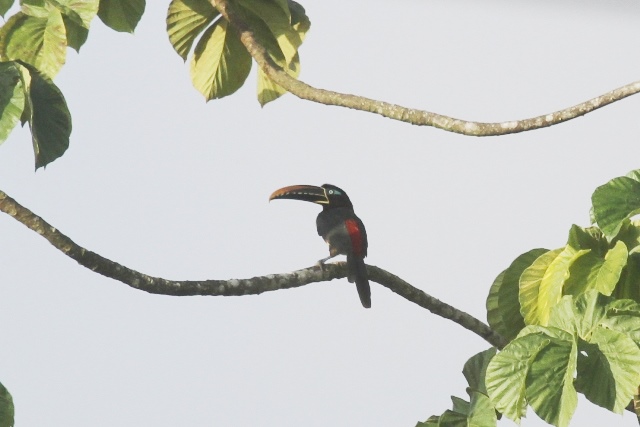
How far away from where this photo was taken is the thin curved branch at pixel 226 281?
12.9 feet

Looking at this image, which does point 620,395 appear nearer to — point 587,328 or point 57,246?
point 587,328

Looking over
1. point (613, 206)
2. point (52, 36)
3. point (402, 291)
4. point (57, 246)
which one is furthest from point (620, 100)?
point (52, 36)

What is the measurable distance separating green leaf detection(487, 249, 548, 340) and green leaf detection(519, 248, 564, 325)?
0.10 m

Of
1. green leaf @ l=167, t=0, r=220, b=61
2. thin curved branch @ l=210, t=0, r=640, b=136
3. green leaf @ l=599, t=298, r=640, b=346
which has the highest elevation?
green leaf @ l=167, t=0, r=220, b=61

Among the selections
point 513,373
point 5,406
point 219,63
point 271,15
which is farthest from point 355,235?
point 5,406

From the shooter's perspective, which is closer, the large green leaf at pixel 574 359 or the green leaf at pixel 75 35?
the large green leaf at pixel 574 359

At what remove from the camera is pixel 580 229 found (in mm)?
4793

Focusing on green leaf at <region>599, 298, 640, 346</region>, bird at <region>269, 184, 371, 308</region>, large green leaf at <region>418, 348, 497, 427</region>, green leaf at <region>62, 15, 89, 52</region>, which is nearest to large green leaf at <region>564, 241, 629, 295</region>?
green leaf at <region>599, 298, 640, 346</region>

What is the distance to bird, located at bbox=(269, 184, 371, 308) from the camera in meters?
6.31

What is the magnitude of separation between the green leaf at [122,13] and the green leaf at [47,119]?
1278 millimetres

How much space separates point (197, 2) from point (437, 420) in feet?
8.82

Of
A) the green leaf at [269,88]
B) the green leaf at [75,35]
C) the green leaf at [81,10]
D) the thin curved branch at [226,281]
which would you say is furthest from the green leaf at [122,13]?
the thin curved branch at [226,281]

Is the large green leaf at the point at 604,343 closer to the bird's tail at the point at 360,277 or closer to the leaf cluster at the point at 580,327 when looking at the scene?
the leaf cluster at the point at 580,327

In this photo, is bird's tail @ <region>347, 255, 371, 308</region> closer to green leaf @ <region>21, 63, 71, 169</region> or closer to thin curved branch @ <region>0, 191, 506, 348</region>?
thin curved branch @ <region>0, 191, 506, 348</region>
